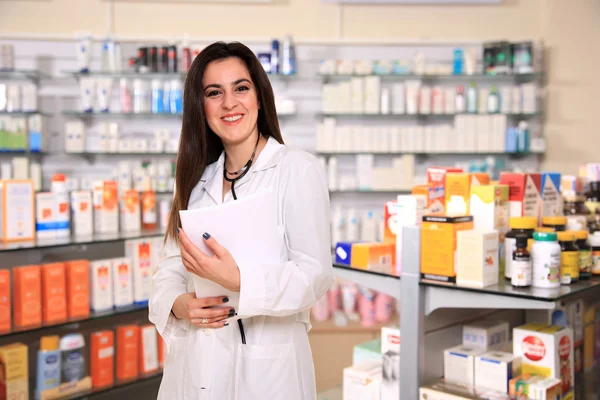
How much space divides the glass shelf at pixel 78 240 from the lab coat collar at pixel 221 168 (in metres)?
1.34

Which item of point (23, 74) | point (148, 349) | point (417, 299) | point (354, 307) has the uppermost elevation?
point (23, 74)

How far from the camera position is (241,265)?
1447 millimetres

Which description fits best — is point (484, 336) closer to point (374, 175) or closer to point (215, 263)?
point (215, 263)

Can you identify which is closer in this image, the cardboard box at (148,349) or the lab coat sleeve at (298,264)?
the lab coat sleeve at (298,264)

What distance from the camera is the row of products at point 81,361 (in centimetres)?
272

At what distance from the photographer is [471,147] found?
18.7 feet

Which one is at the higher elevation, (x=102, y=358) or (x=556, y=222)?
(x=556, y=222)

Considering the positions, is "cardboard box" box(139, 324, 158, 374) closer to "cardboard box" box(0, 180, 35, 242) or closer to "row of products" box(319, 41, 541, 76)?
"cardboard box" box(0, 180, 35, 242)

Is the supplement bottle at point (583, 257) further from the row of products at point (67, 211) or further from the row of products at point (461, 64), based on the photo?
the row of products at point (461, 64)

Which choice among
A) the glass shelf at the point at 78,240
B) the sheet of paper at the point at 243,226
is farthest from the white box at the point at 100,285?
the sheet of paper at the point at 243,226

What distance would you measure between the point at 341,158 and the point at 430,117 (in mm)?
994

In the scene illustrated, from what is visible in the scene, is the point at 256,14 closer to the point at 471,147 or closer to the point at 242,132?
the point at 471,147

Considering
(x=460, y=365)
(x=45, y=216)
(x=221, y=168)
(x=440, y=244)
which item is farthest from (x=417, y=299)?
(x=45, y=216)

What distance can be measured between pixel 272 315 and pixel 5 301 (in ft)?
5.73
